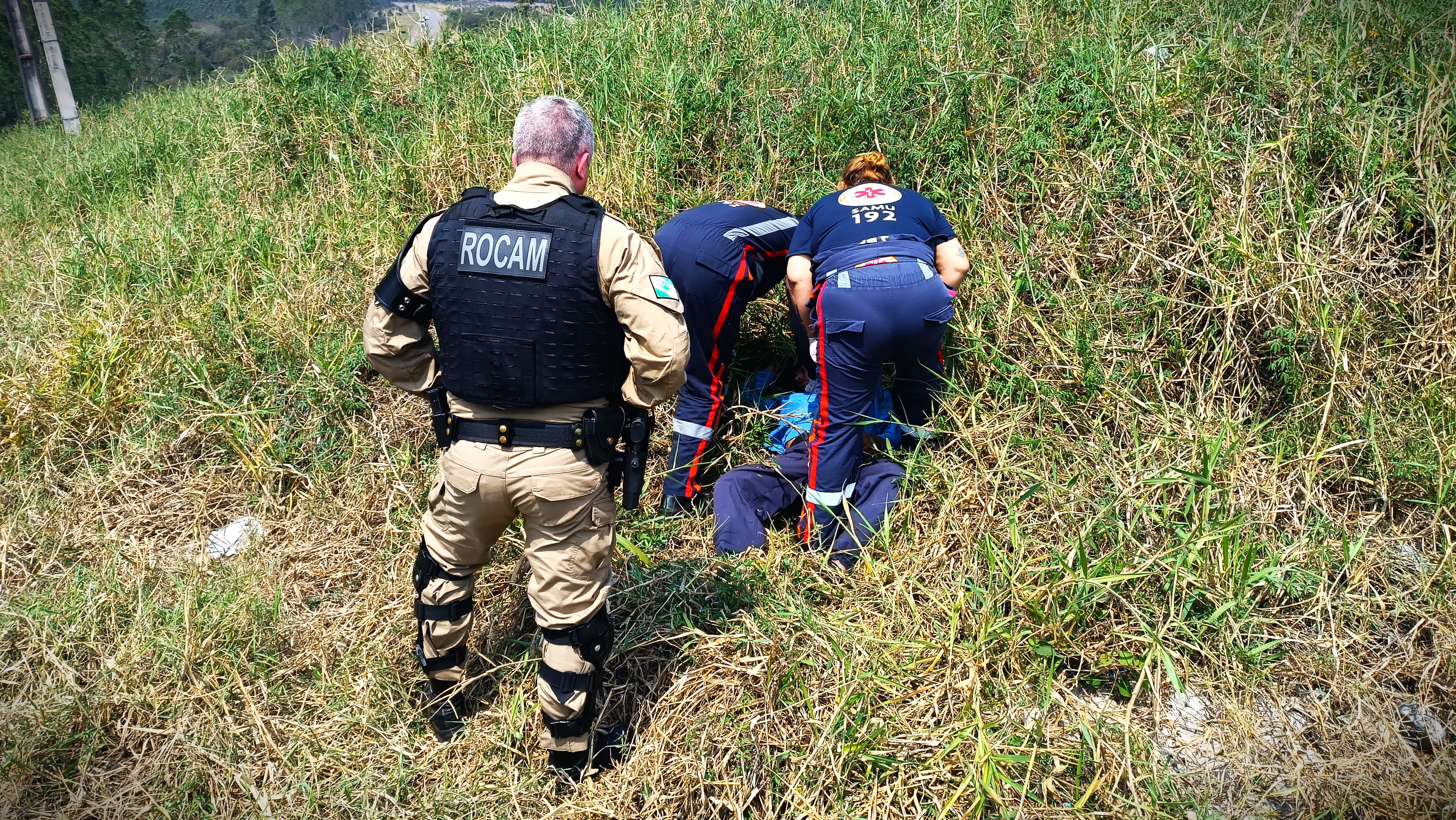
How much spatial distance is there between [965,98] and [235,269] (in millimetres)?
4481

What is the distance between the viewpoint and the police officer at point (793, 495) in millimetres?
3750

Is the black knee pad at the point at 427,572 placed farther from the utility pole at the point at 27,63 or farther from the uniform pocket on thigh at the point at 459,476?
the utility pole at the point at 27,63

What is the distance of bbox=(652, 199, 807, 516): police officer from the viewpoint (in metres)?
3.96

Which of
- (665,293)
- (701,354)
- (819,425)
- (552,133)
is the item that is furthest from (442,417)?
(819,425)

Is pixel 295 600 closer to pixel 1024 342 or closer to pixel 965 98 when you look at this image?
pixel 1024 342

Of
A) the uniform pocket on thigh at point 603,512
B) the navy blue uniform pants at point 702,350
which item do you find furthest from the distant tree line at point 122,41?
the uniform pocket on thigh at point 603,512

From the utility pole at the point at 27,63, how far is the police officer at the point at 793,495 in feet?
41.9

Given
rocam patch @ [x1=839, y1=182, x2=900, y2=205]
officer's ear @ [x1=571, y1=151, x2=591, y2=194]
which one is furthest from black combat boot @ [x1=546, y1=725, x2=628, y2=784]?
rocam patch @ [x1=839, y1=182, x2=900, y2=205]

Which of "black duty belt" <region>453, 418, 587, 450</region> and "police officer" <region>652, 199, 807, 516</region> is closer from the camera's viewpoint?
"black duty belt" <region>453, 418, 587, 450</region>

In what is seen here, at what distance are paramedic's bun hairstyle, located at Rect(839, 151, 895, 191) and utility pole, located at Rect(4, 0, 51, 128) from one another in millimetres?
12709

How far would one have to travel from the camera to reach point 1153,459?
358cm

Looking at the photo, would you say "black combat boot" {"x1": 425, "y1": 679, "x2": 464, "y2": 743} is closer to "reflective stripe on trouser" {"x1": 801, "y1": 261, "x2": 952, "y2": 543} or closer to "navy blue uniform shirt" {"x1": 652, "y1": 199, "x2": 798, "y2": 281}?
"reflective stripe on trouser" {"x1": 801, "y1": 261, "x2": 952, "y2": 543}

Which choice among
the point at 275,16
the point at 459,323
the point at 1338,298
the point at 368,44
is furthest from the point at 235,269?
the point at 275,16

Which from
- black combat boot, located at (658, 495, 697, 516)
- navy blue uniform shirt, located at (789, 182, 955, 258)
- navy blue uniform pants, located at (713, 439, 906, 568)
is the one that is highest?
navy blue uniform shirt, located at (789, 182, 955, 258)
